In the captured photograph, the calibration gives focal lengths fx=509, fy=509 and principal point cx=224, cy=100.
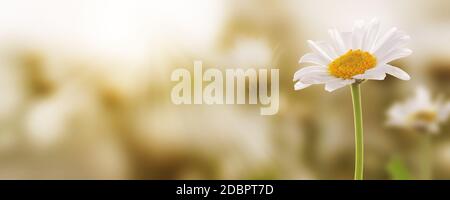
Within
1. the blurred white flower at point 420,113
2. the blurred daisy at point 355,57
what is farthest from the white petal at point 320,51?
the blurred white flower at point 420,113

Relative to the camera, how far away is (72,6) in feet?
1.92

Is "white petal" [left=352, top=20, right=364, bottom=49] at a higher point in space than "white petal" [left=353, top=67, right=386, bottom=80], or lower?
higher

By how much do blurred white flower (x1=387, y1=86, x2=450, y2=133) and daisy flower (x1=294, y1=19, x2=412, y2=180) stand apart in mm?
129

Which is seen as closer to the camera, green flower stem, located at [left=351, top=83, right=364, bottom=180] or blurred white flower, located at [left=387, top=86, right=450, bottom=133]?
green flower stem, located at [left=351, top=83, right=364, bottom=180]

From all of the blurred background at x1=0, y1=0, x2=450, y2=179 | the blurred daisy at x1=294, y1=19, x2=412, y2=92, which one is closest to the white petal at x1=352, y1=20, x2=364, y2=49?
the blurred daisy at x1=294, y1=19, x2=412, y2=92

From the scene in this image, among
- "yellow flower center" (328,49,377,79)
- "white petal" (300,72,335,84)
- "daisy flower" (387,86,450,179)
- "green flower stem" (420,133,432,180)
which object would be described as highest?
"yellow flower center" (328,49,377,79)

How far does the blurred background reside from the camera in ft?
1.90

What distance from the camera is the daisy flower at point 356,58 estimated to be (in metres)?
0.44

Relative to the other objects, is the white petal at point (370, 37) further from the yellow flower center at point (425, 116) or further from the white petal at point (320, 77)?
the yellow flower center at point (425, 116)

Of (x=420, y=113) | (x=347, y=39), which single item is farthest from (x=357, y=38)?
(x=420, y=113)

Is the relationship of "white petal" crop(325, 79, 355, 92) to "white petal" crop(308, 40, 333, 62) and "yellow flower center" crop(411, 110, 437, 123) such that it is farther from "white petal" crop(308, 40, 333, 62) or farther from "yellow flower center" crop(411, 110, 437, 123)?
"yellow flower center" crop(411, 110, 437, 123)

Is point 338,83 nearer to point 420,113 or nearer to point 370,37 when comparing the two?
point 370,37
